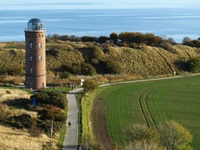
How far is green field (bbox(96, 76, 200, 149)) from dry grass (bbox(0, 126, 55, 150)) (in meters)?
5.74

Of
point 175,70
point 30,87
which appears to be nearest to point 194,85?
point 175,70

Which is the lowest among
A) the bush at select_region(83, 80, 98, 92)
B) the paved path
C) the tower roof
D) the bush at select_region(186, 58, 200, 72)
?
the paved path

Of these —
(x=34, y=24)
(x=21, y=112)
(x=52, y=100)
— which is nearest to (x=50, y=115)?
(x=21, y=112)

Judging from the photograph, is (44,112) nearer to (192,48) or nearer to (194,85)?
(194,85)

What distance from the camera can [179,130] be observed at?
67.4 ft

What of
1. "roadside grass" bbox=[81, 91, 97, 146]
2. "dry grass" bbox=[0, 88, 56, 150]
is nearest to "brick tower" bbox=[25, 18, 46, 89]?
"roadside grass" bbox=[81, 91, 97, 146]

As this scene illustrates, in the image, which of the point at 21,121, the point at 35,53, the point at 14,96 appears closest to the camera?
the point at 21,121

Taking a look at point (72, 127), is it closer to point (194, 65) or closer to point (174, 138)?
point (174, 138)

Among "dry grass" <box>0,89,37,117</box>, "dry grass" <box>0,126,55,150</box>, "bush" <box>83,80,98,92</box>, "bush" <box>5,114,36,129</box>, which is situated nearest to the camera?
"dry grass" <box>0,126,55,150</box>

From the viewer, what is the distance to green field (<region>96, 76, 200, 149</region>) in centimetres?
2944

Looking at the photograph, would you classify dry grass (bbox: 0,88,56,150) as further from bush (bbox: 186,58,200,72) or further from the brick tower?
bush (bbox: 186,58,200,72)

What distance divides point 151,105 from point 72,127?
1244cm

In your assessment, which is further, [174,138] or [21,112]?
[21,112]

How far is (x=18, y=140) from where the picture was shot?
21.8m
